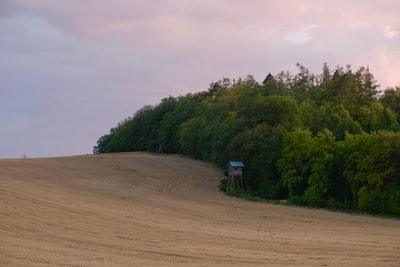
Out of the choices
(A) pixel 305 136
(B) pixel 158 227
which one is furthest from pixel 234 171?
(B) pixel 158 227

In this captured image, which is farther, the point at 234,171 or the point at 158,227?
the point at 234,171

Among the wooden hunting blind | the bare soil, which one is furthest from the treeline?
the bare soil

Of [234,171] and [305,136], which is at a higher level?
[305,136]

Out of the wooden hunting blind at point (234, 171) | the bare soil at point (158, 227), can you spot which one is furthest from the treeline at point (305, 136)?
the bare soil at point (158, 227)

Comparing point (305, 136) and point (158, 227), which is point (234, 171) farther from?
point (158, 227)

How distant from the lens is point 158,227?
30.0 metres

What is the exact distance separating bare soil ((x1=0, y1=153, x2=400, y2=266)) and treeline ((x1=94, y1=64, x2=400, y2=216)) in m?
3.11

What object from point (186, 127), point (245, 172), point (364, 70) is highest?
point (364, 70)

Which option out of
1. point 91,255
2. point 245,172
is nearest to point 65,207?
point 91,255

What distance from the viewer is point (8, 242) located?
22141mm

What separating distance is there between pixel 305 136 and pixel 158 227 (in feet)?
74.7

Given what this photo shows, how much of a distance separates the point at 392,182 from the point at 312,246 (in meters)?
18.1

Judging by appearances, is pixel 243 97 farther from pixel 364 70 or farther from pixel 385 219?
pixel 385 219

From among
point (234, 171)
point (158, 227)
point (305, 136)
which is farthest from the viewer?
point (234, 171)
